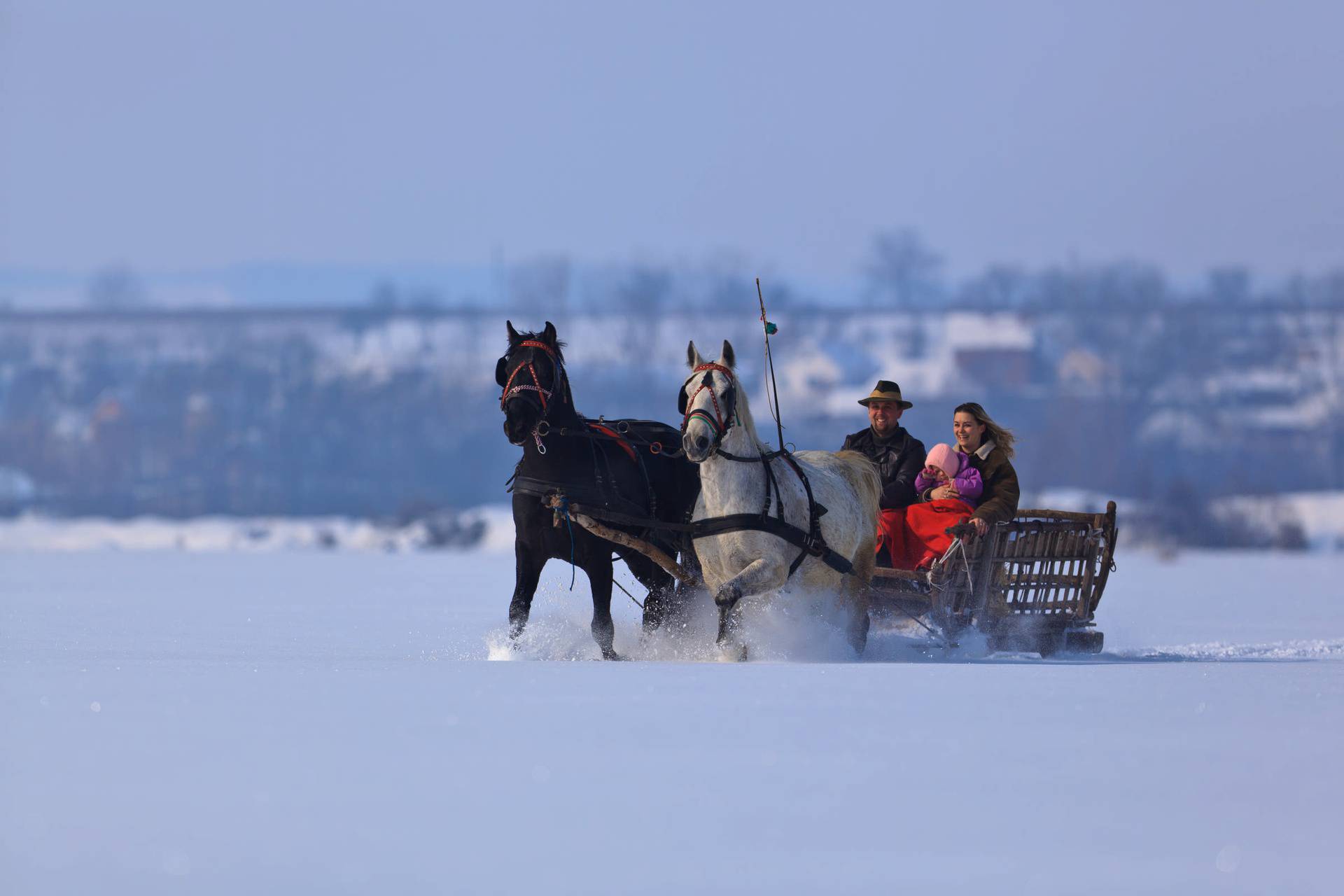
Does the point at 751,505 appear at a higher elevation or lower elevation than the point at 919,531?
higher

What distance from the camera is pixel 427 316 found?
8181 cm

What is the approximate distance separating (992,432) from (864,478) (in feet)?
3.63

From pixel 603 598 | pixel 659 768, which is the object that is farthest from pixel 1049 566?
pixel 659 768

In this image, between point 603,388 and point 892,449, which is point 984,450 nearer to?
point 892,449

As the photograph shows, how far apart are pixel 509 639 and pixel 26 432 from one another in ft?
203

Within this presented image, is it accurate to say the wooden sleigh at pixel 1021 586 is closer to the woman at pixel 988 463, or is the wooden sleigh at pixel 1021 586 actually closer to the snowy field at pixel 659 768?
the woman at pixel 988 463

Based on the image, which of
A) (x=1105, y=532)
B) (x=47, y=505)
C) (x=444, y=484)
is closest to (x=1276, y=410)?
(x=444, y=484)

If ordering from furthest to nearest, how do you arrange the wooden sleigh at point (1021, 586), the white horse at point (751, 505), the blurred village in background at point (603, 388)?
the blurred village in background at point (603, 388), the wooden sleigh at point (1021, 586), the white horse at point (751, 505)

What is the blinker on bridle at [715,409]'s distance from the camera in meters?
10.5

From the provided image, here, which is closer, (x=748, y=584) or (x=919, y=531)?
(x=748, y=584)

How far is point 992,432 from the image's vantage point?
12578 millimetres

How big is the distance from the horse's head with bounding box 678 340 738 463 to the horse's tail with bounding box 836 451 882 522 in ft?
4.07

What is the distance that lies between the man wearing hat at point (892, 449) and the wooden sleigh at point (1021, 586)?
0.67 meters

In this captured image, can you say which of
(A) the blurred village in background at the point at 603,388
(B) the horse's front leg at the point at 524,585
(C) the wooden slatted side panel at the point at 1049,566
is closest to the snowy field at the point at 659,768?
(B) the horse's front leg at the point at 524,585
